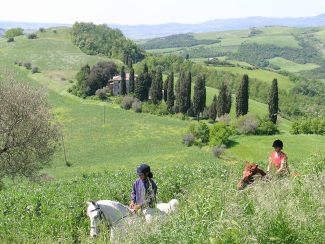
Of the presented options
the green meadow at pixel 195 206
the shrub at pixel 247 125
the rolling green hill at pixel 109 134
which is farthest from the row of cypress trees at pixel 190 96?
the green meadow at pixel 195 206

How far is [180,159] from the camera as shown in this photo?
72312 millimetres

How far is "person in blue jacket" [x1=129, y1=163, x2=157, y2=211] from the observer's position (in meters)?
13.0

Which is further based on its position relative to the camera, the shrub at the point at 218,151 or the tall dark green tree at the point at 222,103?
the tall dark green tree at the point at 222,103

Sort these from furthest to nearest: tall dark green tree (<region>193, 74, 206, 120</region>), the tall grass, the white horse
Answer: tall dark green tree (<region>193, 74, 206, 120</region>), the white horse, the tall grass

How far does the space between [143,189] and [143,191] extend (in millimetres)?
62

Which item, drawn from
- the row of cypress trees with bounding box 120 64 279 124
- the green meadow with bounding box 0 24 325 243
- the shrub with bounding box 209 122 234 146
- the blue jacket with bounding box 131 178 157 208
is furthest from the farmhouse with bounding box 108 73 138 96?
the blue jacket with bounding box 131 178 157 208

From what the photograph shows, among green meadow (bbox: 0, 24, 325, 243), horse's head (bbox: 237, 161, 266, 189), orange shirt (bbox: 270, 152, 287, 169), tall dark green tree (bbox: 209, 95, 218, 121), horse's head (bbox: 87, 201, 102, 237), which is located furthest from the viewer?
tall dark green tree (bbox: 209, 95, 218, 121)

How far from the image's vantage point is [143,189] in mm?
13227

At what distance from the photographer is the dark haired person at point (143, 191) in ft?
42.7

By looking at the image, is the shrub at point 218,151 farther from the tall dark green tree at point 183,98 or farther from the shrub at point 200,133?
the tall dark green tree at point 183,98

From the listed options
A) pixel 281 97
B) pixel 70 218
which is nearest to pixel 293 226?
pixel 70 218

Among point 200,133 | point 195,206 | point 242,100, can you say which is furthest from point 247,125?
point 195,206

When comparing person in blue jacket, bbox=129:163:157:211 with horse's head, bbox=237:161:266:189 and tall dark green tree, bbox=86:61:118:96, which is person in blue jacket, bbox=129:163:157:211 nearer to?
horse's head, bbox=237:161:266:189

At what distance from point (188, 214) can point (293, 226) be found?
2.66m
